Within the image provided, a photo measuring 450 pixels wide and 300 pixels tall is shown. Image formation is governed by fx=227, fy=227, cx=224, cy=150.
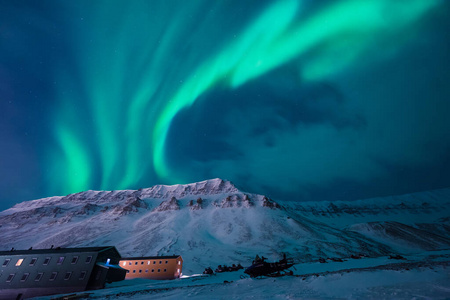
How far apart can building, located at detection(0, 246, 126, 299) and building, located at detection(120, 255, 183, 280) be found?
Answer: 2076 centimetres

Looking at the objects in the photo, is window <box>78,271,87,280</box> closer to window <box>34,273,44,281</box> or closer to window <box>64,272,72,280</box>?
window <box>64,272,72,280</box>

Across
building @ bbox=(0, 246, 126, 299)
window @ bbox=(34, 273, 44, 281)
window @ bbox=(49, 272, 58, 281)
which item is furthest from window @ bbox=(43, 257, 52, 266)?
window @ bbox=(49, 272, 58, 281)

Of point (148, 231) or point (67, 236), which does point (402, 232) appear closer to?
point (148, 231)

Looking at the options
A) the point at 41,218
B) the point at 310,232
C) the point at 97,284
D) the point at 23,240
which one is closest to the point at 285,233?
the point at 310,232

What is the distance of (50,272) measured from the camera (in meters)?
41.6

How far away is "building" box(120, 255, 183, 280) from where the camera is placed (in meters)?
61.8

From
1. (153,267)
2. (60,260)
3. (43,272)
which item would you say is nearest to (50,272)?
(43,272)

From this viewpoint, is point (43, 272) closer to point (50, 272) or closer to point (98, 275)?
point (50, 272)

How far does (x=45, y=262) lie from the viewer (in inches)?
1673

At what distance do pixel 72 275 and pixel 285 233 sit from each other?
3994 inches

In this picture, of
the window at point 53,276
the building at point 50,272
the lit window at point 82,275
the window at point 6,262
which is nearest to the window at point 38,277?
the building at point 50,272

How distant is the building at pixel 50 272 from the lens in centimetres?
4022

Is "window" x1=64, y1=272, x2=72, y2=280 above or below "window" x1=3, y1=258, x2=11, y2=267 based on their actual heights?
below

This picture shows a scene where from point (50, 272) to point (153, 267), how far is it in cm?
2639
